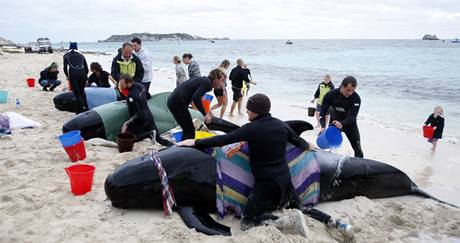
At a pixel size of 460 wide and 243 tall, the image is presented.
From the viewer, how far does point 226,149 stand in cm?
531

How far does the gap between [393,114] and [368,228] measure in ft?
35.8

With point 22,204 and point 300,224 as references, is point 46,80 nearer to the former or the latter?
point 22,204

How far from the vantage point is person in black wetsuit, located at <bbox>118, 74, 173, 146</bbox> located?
7660mm

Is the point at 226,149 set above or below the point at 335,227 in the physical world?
above

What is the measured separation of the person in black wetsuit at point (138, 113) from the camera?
7660 millimetres

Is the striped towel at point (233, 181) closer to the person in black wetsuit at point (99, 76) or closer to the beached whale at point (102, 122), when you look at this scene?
the beached whale at point (102, 122)

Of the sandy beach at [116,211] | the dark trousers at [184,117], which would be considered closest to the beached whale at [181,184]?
the sandy beach at [116,211]

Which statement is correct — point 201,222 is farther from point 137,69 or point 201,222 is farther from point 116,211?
point 137,69

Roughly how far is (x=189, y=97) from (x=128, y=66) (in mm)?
2896

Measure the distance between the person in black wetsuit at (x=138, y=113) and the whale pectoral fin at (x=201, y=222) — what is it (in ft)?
10.2

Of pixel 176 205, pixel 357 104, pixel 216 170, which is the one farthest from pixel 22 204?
pixel 357 104

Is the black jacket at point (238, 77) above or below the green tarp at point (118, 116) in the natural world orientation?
above

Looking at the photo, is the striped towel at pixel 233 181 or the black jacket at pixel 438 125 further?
the black jacket at pixel 438 125

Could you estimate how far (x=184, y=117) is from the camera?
23.2ft
